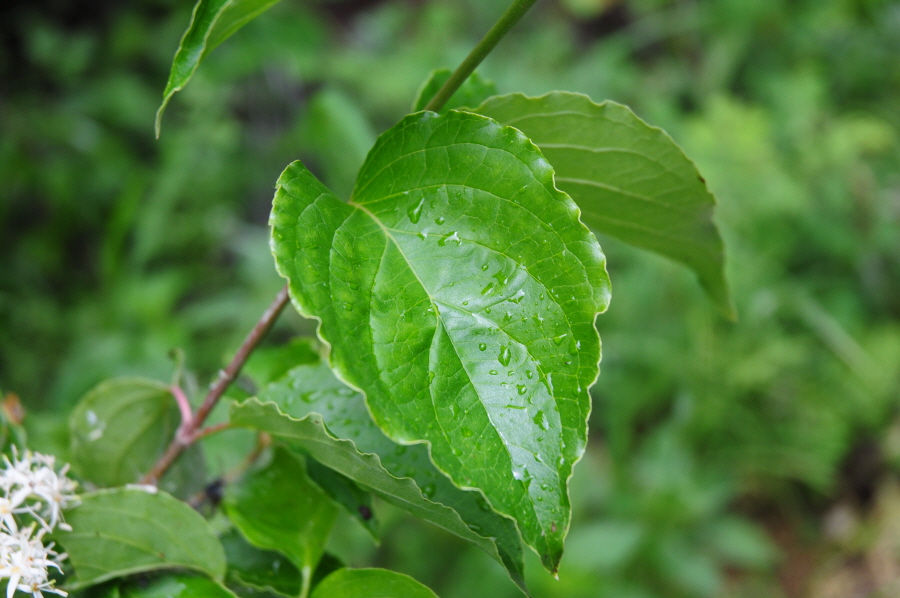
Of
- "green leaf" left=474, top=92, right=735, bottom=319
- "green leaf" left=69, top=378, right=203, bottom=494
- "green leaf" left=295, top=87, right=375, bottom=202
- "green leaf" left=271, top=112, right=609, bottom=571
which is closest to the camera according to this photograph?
"green leaf" left=271, top=112, right=609, bottom=571

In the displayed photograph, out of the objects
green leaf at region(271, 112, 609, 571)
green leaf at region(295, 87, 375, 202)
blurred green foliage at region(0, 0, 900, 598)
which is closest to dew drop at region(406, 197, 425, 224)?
green leaf at region(271, 112, 609, 571)

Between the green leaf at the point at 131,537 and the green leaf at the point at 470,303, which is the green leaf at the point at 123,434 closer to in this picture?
the green leaf at the point at 131,537

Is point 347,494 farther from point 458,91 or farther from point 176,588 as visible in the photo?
point 458,91

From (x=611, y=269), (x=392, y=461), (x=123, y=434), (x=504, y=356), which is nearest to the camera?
(x=504, y=356)

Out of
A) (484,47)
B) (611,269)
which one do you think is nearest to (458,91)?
(484,47)

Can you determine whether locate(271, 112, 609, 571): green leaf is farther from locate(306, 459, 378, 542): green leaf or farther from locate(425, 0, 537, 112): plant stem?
locate(306, 459, 378, 542): green leaf

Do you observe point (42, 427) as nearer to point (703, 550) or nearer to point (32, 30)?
point (703, 550)

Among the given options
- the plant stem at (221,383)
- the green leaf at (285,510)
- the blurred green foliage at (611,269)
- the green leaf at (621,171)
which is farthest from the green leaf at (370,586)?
the blurred green foliage at (611,269)
